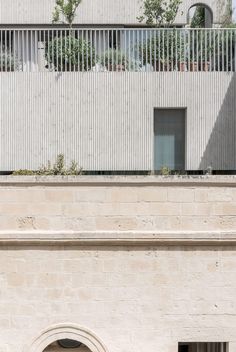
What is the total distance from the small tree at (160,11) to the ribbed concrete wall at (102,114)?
193 cm

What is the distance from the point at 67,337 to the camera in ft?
19.4

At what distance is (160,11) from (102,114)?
340 cm

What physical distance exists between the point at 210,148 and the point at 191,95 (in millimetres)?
1298

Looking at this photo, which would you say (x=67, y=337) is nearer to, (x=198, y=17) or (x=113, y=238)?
(x=113, y=238)

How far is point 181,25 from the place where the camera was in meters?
12.6

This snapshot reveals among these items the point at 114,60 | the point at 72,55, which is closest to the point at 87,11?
the point at 72,55

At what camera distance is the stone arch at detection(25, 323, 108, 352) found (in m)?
5.89

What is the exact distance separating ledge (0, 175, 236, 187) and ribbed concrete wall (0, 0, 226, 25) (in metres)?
8.00

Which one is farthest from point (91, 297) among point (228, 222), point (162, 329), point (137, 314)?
point (228, 222)

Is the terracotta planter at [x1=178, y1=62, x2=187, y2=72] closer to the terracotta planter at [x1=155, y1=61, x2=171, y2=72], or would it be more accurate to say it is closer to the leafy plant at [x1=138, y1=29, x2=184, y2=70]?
the leafy plant at [x1=138, y1=29, x2=184, y2=70]

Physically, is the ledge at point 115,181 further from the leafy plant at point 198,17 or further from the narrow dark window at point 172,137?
the leafy plant at point 198,17

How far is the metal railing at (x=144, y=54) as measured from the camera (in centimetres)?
980

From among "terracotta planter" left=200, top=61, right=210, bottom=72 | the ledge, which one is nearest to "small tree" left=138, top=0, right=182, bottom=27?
"terracotta planter" left=200, top=61, right=210, bottom=72

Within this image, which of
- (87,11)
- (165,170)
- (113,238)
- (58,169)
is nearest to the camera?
(113,238)
